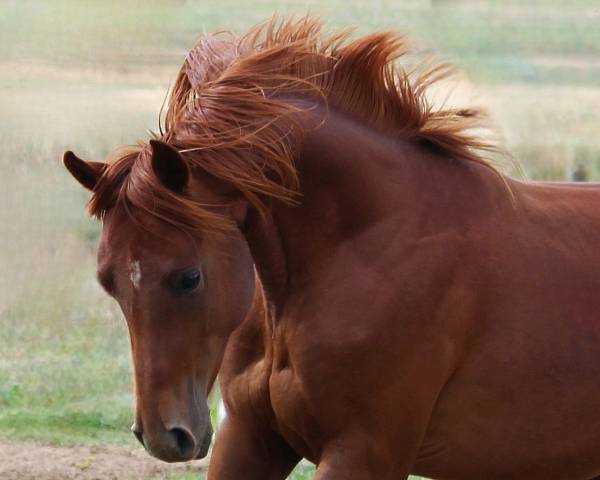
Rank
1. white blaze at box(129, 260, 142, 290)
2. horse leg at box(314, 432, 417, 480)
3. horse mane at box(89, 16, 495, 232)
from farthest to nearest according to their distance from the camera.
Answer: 1. horse leg at box(314, 432, 417, 480)
2. horse mane at box(89, 16, 495, 232)
3. white blaze at box(129, 260, 142, 290)

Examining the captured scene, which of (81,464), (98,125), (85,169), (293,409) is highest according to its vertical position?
(85,169)

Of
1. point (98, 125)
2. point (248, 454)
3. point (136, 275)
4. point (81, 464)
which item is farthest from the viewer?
point (98, 125)

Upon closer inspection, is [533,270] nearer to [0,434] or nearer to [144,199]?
[144,199]

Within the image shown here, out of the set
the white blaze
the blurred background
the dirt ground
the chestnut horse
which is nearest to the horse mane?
the chestnut horse

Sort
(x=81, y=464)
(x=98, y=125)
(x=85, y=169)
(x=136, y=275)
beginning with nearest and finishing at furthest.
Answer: (x=136, y=275)
(x=85, y=169)
(x=81, y=464)
(x=98, y=125)

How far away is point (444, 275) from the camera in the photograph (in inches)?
138

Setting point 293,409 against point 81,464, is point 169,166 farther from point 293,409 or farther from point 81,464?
point 81,464

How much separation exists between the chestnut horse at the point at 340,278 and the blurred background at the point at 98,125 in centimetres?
220

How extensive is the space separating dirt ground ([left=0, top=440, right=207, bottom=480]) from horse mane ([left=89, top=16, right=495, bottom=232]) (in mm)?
2645

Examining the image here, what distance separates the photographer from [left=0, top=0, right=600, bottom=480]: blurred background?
691 cm

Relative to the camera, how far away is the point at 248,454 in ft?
12.2

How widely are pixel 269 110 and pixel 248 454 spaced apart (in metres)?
1.00

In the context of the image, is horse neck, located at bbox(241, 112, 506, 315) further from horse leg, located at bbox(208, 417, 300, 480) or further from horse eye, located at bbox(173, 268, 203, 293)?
horse leg, located at bbox(208, 417, 300, 480)

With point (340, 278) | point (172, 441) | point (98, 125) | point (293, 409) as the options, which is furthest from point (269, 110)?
point (98, 125)
